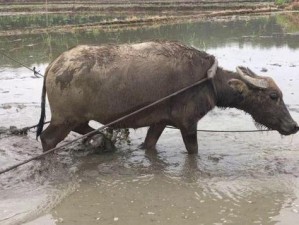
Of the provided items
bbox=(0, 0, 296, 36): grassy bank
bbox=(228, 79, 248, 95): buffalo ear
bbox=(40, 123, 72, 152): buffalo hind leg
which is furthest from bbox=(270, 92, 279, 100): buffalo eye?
bbox=(0, 0, 296, 36): grassy bank

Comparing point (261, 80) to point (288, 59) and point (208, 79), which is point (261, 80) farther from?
point (288, 59)

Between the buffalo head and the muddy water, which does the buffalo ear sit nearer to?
the buffalo head

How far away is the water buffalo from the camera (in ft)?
16.5

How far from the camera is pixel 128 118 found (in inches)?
204

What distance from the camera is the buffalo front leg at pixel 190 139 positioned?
5320mm

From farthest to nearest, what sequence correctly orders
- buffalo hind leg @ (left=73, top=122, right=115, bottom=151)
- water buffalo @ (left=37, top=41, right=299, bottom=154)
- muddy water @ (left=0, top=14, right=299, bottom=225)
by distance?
buffalo hind leg @ (left=73, top=122, right=115, bottom=151)
water buffalo @ (left=37, top=41, right=299, bottom=154)
muddy water @ (left=0, top=14, right=299, bottom=225)

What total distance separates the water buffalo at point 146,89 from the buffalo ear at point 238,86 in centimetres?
1

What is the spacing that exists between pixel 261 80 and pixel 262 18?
16468mm

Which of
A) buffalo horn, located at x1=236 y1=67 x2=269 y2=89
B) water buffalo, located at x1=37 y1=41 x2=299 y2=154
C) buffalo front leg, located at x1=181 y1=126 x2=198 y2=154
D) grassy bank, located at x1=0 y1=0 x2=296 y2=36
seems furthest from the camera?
grassy bank, located at x1=0 y1=0 x2=296 y2=36

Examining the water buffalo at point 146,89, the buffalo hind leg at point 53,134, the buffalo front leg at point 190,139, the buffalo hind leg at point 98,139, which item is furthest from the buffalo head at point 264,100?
the buffalo hind leg at point 53,134

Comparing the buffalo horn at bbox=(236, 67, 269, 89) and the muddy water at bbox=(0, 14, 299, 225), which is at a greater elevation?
the buffalo horn at bbox=(236, 67, 269, 89)

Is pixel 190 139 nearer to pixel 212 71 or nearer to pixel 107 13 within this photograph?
pixel 212 71

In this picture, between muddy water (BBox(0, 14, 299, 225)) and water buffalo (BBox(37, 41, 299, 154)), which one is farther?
water buffalo (BBox(37, 41, 299, 154))

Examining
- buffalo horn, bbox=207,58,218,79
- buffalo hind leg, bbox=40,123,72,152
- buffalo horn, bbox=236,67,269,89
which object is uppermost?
buffalo horn, bbox=207,58,218,79
